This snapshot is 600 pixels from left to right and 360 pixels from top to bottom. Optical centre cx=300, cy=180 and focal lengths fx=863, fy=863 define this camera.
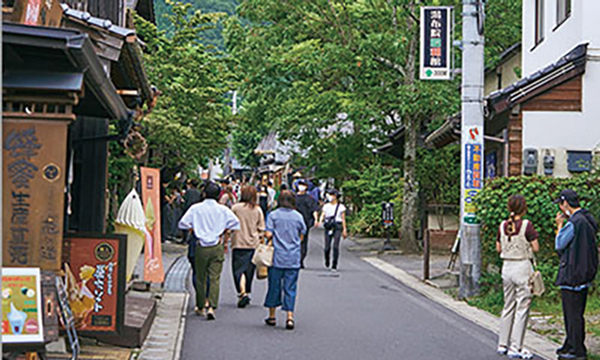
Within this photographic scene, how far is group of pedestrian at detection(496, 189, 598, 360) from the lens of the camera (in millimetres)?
9188

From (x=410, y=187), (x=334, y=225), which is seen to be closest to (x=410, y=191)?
(x=410, y=187)

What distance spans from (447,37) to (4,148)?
11.9m

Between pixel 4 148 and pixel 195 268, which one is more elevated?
pixel 4 148

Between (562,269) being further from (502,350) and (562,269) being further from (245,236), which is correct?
(245,236)

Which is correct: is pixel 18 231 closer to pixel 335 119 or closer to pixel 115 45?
pixel 115 45

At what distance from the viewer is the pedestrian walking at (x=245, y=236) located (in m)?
13.1

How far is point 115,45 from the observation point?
9.02 m

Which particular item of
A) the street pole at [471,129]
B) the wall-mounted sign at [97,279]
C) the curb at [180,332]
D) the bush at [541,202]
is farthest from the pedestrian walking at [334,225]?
the wall-mounted sign at [97,279]

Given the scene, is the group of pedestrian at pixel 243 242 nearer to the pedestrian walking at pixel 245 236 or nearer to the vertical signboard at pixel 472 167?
the pedestrian walking at pixel 245 236

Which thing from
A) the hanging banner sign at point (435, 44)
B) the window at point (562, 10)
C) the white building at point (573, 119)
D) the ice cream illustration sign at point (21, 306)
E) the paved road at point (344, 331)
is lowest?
the paved road at point (344, 331)

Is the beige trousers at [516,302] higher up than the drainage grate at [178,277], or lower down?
higher up

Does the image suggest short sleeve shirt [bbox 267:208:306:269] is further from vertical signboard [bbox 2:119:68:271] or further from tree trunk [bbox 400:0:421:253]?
tree trunk [bbox 400:0:421:253]

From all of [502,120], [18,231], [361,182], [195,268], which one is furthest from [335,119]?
[18,231]

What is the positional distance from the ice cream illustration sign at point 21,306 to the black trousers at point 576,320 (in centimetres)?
578
